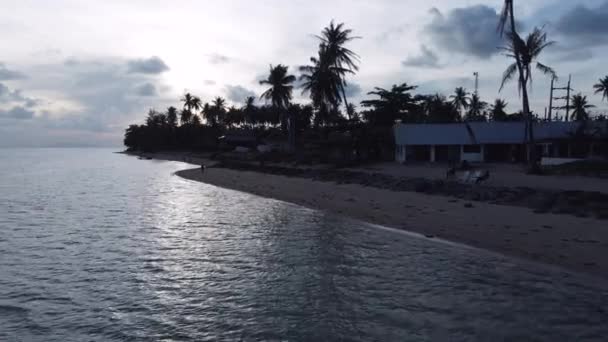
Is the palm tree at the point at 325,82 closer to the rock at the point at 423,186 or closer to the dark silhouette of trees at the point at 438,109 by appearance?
the dark silhouette of trees at the point at 438,109

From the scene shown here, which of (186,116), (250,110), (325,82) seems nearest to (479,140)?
(325,82)

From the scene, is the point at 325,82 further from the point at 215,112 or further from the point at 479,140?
the point at 215,112

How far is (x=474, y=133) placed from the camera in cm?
3600

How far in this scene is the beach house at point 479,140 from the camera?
35.2 m

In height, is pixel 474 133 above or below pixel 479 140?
above

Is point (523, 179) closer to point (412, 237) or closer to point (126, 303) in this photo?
point (412, 237)

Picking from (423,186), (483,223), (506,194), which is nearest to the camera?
(483,223)

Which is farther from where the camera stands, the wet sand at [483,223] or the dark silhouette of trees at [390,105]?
the dark silhouette of trees at [390,105]

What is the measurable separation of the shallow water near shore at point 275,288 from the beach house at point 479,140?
22406 mm

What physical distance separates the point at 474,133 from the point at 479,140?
0.76 meters

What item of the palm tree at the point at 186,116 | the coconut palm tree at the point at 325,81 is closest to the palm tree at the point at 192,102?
the palm tree at the point at 186,116

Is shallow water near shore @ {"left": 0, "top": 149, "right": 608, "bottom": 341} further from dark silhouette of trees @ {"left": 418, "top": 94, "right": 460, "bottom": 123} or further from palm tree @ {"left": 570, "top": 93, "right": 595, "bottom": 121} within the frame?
palm tree @ {"left": 570, "top": 93, "right": 595, "bottom": 121}

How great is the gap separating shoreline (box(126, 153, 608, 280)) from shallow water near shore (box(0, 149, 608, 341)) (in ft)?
2.69

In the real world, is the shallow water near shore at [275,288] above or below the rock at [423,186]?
below
